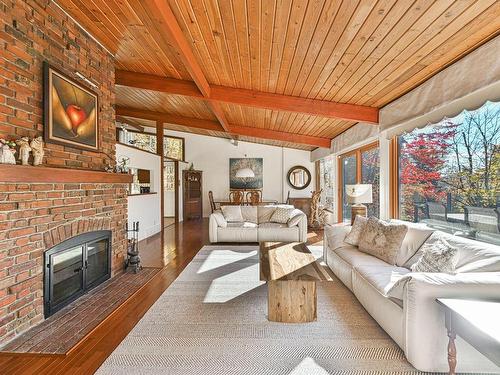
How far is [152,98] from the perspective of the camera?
5750 mm

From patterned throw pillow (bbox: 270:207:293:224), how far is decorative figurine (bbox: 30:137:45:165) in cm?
424

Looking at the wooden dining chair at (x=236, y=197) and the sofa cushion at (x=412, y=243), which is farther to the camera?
the wooden dining chair at (x=236, y=197)

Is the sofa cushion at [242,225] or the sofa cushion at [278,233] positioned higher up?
the sofa cushion at [242,225]

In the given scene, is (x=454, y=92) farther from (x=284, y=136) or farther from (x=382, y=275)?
(x=284, y=136)

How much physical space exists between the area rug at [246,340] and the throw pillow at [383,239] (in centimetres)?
56

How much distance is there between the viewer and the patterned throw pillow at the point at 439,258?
208 centimetres

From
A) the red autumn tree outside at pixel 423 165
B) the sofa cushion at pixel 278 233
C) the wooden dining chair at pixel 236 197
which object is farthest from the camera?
the wooden dining chair at pixel 236 197

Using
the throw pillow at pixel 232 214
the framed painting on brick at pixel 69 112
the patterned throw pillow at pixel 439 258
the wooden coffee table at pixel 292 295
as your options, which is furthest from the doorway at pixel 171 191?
the patterned throw pillow at pixel 439 258

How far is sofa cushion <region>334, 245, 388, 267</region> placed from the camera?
9.31 ft

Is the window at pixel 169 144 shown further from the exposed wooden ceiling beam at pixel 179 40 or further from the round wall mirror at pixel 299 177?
the exposed wooden ceiling beam at pixel 179 40

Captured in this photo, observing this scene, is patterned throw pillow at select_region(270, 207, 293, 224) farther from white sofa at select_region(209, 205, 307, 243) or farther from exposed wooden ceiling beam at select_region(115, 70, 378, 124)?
exposed wooden ceiling beam at select_region(115, 70, 378, 124)

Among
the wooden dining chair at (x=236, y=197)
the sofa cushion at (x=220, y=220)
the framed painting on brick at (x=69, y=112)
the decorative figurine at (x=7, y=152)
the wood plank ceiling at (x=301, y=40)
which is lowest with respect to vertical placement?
the sofa cushion at (x=220, y=220)

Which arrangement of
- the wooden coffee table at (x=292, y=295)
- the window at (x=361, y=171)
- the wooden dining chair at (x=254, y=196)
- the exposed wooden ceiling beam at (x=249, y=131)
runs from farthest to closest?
the wooden dining chair at (x=254, y=196)
the exposed wooden ceiling beam at (x=249, y=131)
the window at (x=361, y=171)
the wooden coffee table at (x=292, y=295)

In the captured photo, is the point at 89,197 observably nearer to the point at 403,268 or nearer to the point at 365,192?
the point at 403,268
